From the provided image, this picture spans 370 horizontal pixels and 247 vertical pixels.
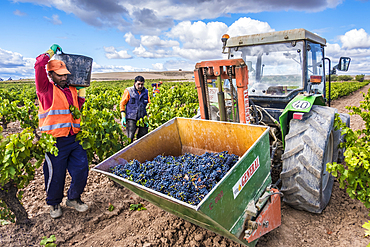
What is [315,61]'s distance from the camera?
12.7ft

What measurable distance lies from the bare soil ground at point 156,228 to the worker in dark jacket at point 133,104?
178 centimetres

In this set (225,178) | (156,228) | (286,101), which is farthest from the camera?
(286,101)

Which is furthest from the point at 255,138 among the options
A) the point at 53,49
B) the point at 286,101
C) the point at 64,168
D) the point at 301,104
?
the point at 53,49

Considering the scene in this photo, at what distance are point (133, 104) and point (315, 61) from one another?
3.46 m

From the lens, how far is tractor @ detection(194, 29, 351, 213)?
253cm

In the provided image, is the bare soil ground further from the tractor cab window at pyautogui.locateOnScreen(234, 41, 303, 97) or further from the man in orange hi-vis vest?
Answer: the tractor cab window at pyautogui.locateOnScreen(234, 41, 303, 97)

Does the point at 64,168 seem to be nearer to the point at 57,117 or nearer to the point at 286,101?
the point at 57,117

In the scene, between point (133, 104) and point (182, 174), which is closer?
point (182, 174)

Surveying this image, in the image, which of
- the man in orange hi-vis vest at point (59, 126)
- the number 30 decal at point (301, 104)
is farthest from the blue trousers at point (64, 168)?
the number 30 decal at point (301, 104)

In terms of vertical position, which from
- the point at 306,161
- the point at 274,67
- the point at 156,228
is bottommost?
the point at 156,228

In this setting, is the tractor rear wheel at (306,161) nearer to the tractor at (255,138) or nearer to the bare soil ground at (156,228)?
the tractor at (255,138)

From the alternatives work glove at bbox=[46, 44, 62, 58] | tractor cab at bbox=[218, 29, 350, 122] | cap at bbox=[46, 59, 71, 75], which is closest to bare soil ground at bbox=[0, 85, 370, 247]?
tractor cab at bbox=[218, 29, 350, 122]

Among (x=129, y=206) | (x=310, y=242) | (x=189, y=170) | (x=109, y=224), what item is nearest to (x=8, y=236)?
(x=109, y=224)

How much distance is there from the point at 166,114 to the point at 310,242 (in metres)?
3.89
